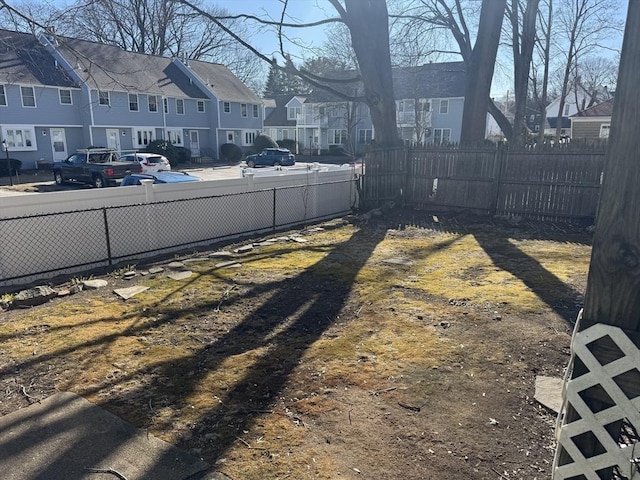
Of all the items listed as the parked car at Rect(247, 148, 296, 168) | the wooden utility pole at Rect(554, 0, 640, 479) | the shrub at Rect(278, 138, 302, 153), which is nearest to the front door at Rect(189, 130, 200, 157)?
the parked car at Rect(247, 148, 296, 168)

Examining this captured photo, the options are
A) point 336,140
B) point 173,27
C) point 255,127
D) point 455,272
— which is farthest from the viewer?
point 336,140

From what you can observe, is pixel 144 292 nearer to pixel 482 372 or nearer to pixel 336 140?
pixel 482 372

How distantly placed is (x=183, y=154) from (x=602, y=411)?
3532 centimetres

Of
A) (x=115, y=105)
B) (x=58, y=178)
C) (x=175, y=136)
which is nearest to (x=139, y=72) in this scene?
(x=115, y=105)

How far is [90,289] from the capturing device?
244 inches

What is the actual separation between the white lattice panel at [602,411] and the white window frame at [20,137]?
3159 cm

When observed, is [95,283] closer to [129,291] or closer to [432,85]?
[129,291]

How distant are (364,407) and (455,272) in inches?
162

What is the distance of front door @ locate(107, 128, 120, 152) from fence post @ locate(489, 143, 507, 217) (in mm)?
27638

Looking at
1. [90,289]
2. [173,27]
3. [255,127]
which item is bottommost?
[90,289]

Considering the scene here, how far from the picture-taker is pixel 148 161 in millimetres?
23906

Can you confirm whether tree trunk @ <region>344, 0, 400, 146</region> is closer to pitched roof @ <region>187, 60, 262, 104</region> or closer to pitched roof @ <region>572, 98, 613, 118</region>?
pitched roof @ <region>187, 60, 262, 104</region>

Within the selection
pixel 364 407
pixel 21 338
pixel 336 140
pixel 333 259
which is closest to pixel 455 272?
pixel 333 259

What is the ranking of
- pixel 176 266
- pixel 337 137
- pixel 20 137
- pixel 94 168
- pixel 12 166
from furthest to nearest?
pixel 337 137 < pixel 20 137 < pixel 12 166 < pixel 94 168 < pixel 176 266
